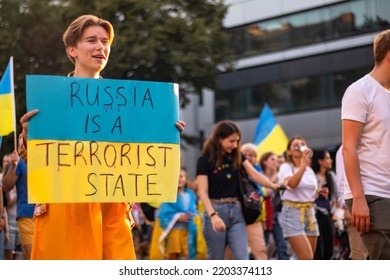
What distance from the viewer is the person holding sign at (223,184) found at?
25.9 feet

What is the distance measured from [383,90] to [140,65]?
20594 mm

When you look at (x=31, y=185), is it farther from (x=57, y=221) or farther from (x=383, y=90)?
(x=383, y=90)

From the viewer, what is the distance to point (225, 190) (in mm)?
7965

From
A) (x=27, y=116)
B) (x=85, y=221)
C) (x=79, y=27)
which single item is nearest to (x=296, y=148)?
(x=79, y=27)

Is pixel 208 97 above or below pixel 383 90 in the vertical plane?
above

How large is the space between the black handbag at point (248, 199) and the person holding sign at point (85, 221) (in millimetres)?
3434

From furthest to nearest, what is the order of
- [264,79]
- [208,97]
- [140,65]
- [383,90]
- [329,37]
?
[208,97]
[264,79]
[329,37]
[140,65]
[383,90]

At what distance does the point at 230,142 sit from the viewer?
7.91m

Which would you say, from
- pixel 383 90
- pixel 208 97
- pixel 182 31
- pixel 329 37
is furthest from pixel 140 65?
pixel 383 90

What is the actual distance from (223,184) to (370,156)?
3.28 m

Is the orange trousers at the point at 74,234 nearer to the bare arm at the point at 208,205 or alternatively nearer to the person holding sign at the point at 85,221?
the person holding sign at the point at 85,221

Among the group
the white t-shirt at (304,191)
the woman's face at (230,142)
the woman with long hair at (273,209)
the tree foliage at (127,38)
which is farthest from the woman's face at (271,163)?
the tree foliage at (127,38)

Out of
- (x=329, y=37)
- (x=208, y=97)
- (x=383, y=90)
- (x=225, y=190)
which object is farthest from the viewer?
(x=208, y=97)
